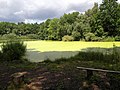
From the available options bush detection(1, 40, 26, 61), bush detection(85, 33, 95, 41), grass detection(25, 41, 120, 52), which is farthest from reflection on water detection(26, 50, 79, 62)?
bush detection(85, 33, 95, 41)

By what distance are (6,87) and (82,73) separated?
1502 millimetres

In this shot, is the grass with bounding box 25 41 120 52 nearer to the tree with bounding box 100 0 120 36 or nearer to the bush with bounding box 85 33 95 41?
the bush with bounding box 85 33 95 41

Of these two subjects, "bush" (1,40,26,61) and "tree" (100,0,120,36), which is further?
"tree" (100,0,120,36)

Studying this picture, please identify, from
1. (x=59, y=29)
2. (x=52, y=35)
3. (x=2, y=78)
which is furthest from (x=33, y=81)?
(x=52, y=35)

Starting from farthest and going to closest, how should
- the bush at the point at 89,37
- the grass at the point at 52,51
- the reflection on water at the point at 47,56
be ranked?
1. the bush at the point at 89,37
2. the grass at the point at 52,51
3. the reflection on water at the point at 47,56

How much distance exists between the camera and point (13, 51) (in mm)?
7582

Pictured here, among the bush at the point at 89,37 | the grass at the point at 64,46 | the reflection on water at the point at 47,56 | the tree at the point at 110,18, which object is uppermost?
the tree at the point at 110,18

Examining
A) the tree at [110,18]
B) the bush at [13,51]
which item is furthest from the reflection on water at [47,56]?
the tree at [110,18]

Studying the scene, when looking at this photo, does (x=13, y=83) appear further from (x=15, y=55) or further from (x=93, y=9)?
(x=93, y=9)

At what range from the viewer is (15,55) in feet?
25.1

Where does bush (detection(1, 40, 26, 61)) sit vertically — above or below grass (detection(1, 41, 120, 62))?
above

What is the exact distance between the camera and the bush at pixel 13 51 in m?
7.47

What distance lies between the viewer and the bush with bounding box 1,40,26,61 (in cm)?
747

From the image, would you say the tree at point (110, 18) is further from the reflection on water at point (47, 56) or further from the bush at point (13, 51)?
the bush at point (13, 51)
